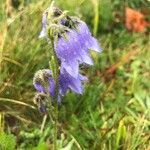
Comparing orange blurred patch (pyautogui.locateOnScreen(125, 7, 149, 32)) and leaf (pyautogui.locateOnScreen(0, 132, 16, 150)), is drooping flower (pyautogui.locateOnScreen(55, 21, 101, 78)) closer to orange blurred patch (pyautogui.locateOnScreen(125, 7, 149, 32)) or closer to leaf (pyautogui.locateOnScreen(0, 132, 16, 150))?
leaf (pyautogui.locateOnScreen(0, 132, 16, 150))

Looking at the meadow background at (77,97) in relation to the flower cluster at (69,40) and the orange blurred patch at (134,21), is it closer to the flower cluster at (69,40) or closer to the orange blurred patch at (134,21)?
the orange blurred patch at (134,21)

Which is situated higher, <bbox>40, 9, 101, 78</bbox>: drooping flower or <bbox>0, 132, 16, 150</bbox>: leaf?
<bbox>40, 9, 101, 78</bbox>: drooping flower

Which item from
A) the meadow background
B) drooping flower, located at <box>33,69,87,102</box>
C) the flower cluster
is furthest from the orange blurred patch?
the flower cluster

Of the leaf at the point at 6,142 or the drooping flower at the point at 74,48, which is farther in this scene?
the leaf at the point at 6,142

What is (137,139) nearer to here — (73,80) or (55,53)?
(73,80)

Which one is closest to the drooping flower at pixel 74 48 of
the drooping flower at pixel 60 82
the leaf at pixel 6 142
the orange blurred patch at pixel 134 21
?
the drooping flower at pixel 60 82

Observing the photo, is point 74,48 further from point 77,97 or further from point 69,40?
point 77,97
